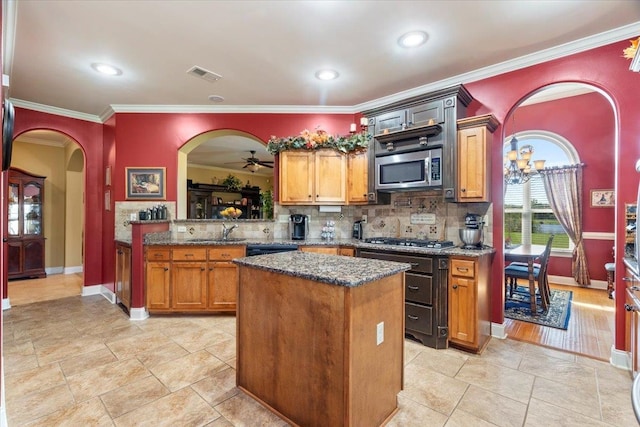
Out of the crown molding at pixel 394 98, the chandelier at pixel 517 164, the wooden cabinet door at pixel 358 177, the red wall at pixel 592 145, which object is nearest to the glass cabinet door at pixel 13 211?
the crown molding at pixel 394 98

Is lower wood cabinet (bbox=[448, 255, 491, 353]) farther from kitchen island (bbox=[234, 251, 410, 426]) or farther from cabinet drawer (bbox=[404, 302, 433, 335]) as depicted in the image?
kitchen island (bbox=[234, 251, 410, 426])

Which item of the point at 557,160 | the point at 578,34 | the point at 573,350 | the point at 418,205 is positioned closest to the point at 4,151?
the point at 418,205

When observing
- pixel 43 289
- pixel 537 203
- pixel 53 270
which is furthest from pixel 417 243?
pixel 53 270

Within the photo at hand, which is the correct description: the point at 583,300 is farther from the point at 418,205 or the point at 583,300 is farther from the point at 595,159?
the point at 418,205

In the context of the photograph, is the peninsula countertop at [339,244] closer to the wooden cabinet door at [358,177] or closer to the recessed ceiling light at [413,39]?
the wooden cabinet door at [358,177]

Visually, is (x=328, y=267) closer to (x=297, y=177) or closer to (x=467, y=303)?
(x=467, y=303)

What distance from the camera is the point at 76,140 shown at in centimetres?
469

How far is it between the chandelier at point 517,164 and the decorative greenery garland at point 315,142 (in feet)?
8.75

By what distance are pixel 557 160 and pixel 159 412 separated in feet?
22.3

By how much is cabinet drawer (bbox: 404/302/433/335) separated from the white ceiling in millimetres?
2484

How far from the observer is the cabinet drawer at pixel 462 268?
2.79 meters

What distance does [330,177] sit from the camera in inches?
160

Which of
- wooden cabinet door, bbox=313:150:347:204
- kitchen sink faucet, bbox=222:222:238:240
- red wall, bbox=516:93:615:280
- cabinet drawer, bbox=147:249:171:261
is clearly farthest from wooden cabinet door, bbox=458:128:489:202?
red wall, bbox=516:93:615:280

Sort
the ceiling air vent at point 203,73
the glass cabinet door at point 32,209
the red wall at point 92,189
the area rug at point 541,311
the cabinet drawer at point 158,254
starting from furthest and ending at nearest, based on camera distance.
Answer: the glass cabinet door at point 32,209, the red wall at point 92,189, the cabinet drawer at point 158,254, the area rug at point 541,311, the ceiling air vent at point 203,73
